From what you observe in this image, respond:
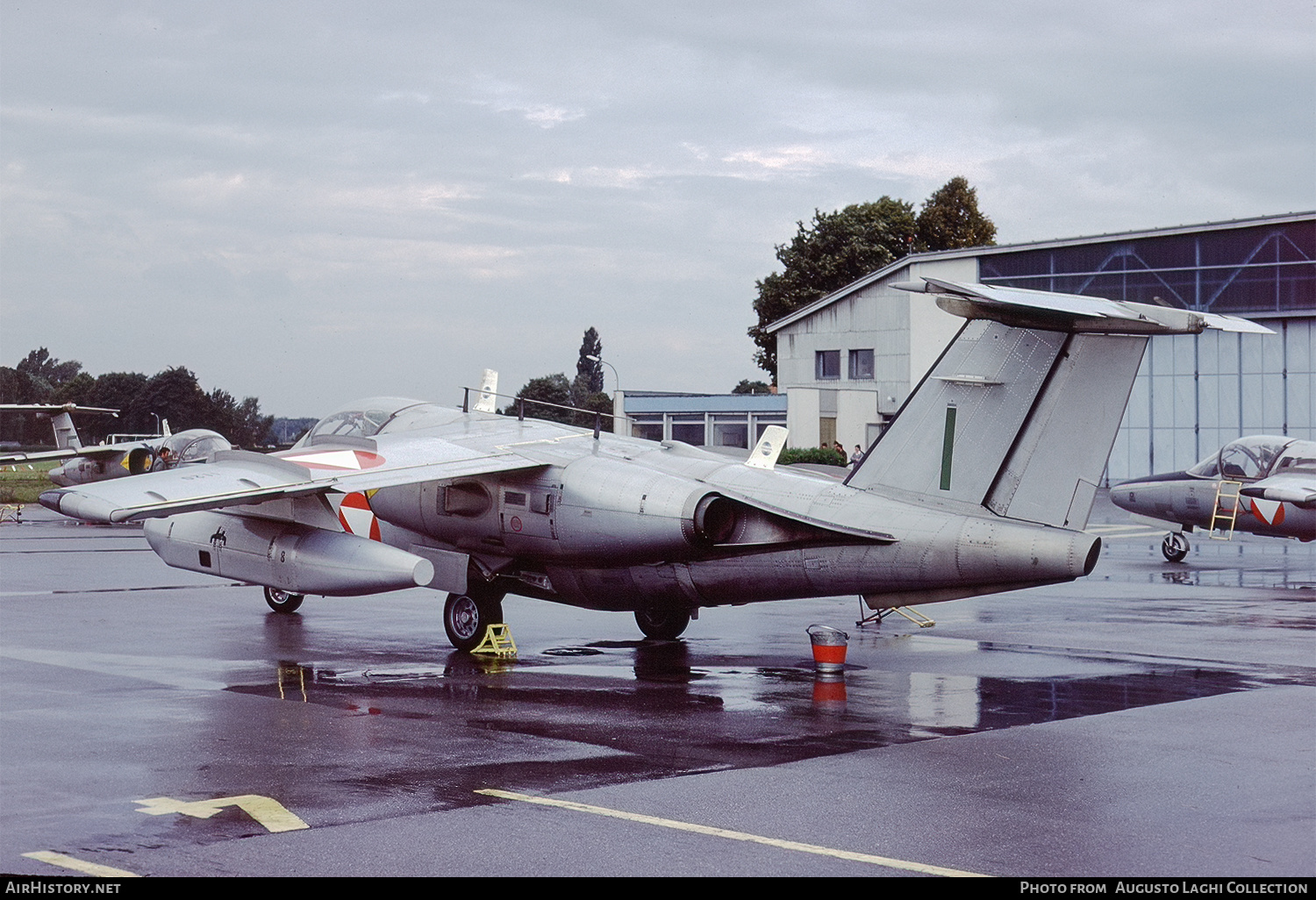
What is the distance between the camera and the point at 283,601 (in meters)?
18.8

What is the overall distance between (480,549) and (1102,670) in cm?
703

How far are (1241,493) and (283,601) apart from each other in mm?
17471

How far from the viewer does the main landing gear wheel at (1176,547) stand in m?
27.3

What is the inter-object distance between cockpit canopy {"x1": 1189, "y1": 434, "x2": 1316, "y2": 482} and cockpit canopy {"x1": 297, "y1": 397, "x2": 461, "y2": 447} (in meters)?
16.6

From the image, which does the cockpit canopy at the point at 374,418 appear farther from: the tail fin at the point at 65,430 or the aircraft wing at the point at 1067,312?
the tail fin at the point at 65,430

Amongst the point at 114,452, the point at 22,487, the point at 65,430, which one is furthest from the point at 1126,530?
the point at 22,487

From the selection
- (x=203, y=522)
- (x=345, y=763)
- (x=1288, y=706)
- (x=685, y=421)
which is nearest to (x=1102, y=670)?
(x=1288, y=706)

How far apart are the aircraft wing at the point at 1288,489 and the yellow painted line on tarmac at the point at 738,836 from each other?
19694 mm

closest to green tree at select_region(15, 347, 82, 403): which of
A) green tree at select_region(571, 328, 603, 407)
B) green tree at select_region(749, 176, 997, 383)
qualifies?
green tree at select_region(571, 328, 603, 407)

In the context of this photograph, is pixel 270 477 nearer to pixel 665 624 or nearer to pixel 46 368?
pixel 665 624

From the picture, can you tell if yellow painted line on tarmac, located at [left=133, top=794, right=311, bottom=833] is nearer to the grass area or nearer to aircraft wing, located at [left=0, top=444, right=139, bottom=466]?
aircraft wing, located at [left=0, top=444, right=139, bottom=466]

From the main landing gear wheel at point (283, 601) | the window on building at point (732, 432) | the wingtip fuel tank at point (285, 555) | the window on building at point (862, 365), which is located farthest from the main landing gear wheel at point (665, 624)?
the window on building at point (732, 432)

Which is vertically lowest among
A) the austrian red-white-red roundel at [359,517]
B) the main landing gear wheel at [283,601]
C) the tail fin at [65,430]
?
the main landing gear wheel at [283,601]

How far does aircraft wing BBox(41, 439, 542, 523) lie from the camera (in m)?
12.3
